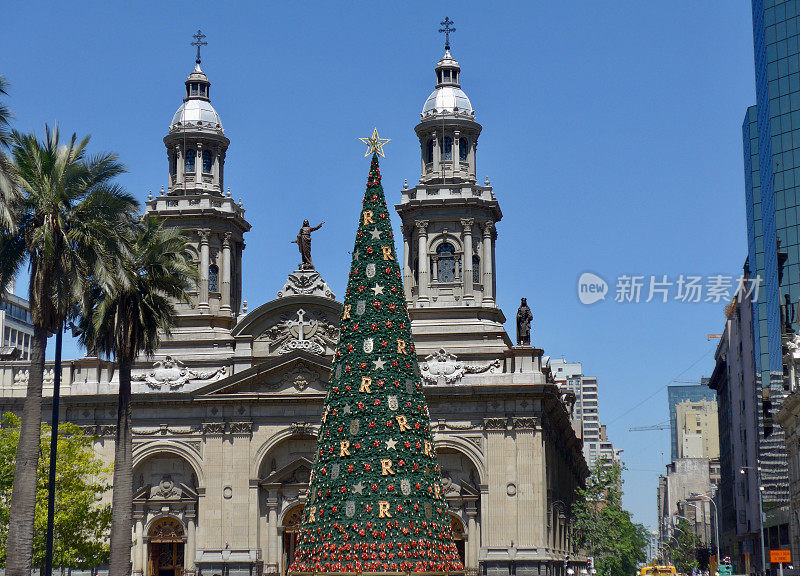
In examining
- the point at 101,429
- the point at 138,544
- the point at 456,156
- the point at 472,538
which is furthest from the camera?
the point at 456,156

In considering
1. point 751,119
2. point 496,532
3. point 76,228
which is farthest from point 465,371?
point 751,119

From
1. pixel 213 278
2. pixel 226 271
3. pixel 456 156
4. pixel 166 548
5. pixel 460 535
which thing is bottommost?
pixel 166 548

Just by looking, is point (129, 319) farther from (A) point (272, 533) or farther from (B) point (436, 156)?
(B) point (436, 156)

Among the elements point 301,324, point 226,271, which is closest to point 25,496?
point 301,324

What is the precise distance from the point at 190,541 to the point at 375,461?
42.1 metres

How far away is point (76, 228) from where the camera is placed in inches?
1583

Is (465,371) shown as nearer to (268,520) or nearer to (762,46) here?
(268,520)

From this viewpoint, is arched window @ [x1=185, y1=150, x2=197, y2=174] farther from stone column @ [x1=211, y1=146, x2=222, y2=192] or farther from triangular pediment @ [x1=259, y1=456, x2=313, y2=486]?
triangular pediment @ [x1=259, y1=456, x2=313, y2=486]

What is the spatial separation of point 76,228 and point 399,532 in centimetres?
1627

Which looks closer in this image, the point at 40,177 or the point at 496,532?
the point at 40,177

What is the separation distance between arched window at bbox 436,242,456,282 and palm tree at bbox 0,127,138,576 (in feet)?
120

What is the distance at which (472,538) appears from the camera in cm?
6869

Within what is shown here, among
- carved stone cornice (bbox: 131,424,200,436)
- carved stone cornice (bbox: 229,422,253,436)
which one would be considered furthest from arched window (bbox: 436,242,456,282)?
carved stone cornice (bbox: 131,424,200,436)

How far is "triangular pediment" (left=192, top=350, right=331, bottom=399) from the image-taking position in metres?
70.9
